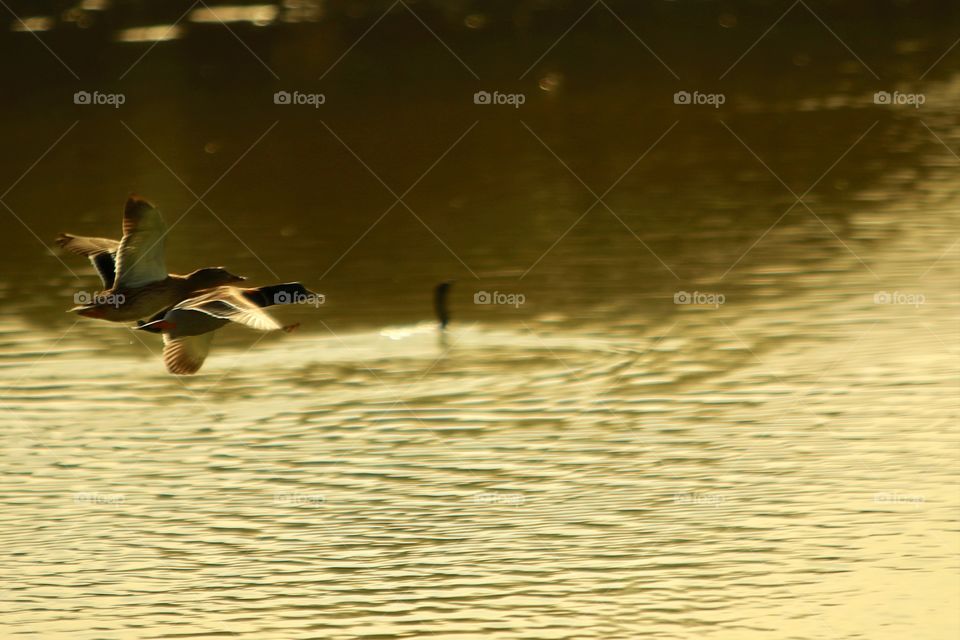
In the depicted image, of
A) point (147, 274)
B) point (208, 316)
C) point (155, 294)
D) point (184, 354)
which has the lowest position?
point (184, 354)

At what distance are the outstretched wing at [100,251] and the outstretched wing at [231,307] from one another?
3.18 feet

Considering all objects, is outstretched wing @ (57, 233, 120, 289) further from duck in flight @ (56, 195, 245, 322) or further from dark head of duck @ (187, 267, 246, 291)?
dark head of duck @ (187, 267, 246, 291)

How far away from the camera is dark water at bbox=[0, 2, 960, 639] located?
57.5 feet

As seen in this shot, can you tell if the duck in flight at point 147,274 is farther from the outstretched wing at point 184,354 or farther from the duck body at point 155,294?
the outstretched wing at point 184,354

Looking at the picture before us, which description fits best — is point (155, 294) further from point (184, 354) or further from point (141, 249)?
point (184, 354)

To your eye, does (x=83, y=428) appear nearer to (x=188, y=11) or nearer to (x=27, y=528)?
(x=27, y=528)

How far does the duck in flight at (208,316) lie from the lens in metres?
9.58

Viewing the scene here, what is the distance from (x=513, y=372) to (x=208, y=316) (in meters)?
Result: 14.1

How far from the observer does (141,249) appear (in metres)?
10.5

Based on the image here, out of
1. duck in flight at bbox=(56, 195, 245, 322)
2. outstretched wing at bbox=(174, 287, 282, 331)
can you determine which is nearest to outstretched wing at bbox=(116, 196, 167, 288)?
duck in flight at bbox=(56, 195, 245, 322)

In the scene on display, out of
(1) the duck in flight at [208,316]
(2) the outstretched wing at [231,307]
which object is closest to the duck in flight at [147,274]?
(1) the duck in flight at [208,316]

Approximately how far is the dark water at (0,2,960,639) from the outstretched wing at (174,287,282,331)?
22.6 ft

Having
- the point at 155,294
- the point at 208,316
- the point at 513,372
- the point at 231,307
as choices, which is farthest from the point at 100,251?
the point at 513,372

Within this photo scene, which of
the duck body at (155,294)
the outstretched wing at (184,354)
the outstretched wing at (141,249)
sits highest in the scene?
the outstretched wing at (141,249)
